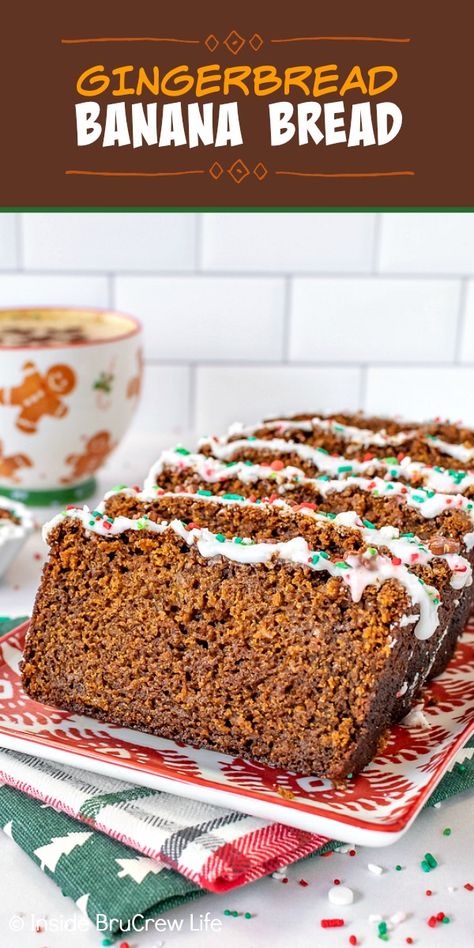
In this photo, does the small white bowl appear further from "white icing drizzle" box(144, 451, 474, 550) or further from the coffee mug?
"white icing drizzle" box(144, 451, 474, 550)

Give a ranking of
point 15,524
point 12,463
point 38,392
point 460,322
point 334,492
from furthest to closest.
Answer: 1. point 460,322
2. point 12,463
3. point 38,392
4. point 15,524
5. point 334,492

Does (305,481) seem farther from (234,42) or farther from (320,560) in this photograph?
(234,42)

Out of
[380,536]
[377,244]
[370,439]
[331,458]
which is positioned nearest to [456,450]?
[370,439]

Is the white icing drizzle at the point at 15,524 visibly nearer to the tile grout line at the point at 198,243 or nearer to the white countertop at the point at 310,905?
the white countertop at the point at 310,905

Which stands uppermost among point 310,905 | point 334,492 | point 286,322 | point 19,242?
point 19,242

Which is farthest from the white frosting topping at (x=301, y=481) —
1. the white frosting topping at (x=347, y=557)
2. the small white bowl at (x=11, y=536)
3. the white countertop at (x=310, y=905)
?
the white countertop at (x=310, y=905)

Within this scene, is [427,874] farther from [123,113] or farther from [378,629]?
[123,113]
